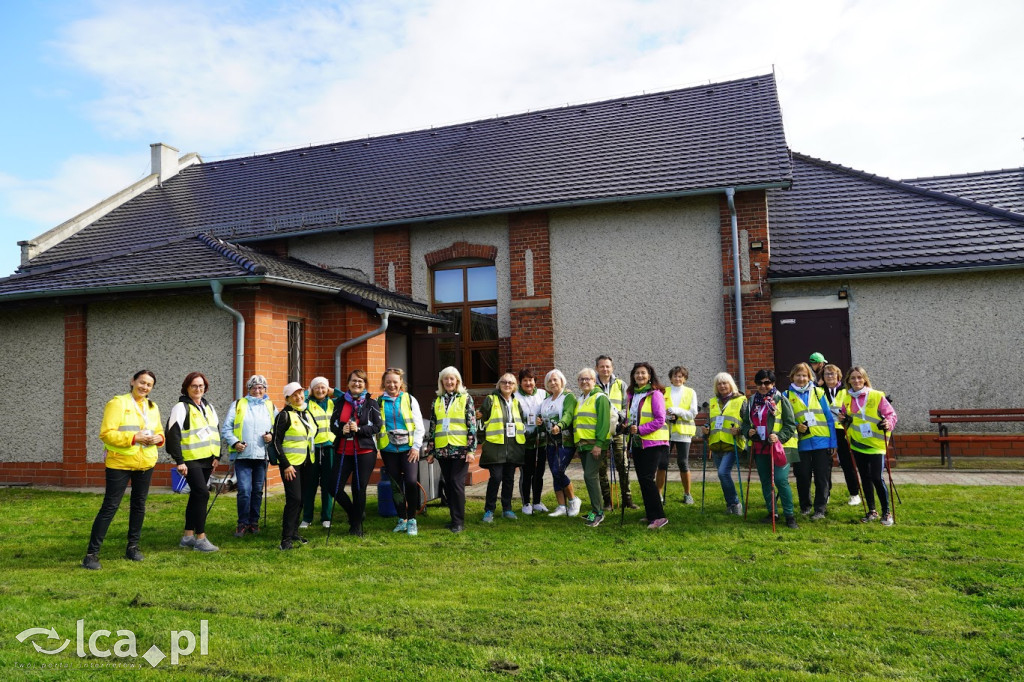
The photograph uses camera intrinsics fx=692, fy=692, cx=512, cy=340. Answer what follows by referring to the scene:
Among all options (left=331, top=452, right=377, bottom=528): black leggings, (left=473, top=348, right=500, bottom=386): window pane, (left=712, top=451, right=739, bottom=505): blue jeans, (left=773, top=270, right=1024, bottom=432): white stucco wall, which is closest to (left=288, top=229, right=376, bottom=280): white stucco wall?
(left=473, top=348, right=500, bottom=386): window pane

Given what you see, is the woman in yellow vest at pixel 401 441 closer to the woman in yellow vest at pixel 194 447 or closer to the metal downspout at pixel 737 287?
the woman in yellow vest at pixel 194 447

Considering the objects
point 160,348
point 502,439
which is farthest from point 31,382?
point 502,439

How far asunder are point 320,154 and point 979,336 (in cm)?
1468

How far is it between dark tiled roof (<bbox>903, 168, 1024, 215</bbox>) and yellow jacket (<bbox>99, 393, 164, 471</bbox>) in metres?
14.0

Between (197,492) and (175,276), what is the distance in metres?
4.80

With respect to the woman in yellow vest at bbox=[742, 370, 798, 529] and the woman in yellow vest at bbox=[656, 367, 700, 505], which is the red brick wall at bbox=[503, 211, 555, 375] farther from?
the woman in yellow vest at bbox=[742, 370, 798, 529]

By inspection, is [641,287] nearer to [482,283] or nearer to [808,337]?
[808,337]

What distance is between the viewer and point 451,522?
22.8ft

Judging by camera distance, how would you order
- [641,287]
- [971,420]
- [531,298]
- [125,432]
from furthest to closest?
[531,298]
[641,287]
[971,420]
[125,432]

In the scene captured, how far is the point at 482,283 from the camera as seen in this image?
13281 millimetres

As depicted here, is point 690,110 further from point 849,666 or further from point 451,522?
point 849,666

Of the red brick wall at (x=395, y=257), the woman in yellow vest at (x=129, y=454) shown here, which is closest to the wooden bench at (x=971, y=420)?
the red brick wall at (x=395, y=257)

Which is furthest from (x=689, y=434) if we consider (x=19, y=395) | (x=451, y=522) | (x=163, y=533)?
(x=19, y=395)

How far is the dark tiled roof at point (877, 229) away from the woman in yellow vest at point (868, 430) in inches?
200
